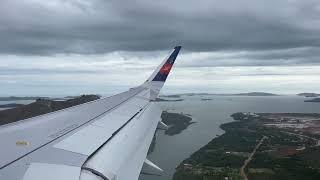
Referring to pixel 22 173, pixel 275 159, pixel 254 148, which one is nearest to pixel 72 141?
pixel 22 173

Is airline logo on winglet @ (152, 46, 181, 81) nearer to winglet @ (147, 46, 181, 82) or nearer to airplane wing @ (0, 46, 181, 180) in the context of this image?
winglet @ (147, 46, 181, 82)

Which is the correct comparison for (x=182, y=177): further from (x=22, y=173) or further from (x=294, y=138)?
(x=294, y=138)

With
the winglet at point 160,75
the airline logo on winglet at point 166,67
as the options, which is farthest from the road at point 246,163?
the airline logo on winglet at point 166,67

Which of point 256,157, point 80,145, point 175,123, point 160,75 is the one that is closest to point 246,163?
point 256,157

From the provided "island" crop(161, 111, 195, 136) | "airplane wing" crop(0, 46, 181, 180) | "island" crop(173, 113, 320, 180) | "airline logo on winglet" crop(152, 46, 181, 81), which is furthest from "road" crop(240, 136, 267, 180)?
"airplane wing" crop(0, 46, 181, 180)

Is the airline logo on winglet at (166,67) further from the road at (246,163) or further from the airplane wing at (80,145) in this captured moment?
the road at (246,163)

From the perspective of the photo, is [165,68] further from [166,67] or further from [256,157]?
[256,157]
